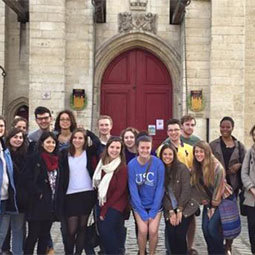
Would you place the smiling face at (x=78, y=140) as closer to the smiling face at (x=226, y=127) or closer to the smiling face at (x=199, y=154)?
the smiling face at (x=199, y=154)

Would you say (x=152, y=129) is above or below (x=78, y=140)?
above

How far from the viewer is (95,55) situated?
13.0 metres

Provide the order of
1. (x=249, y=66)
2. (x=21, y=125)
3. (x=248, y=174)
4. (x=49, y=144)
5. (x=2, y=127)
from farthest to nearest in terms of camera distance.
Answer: (x=249, y=66) < (x=21, y=125) < (x=248, y=174) < (x=2, y=127) < (x=49, y=144)

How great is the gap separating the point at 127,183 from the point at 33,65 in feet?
22.2

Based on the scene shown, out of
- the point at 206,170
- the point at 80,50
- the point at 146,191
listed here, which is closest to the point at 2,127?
the point at 146,191

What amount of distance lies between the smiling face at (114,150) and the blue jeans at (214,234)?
1463mm

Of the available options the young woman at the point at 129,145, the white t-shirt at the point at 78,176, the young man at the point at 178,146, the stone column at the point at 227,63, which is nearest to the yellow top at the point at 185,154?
the young man at the point at 178,146

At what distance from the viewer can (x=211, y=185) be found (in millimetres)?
6441

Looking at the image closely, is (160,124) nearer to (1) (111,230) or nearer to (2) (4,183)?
(1) (111,230)

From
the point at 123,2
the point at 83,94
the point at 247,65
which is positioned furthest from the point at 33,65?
the point at 247,65

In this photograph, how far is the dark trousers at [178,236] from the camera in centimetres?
626

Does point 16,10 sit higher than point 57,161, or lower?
higher

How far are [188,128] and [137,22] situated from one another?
6247 mm

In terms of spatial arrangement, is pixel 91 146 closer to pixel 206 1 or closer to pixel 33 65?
pixel 33 65
